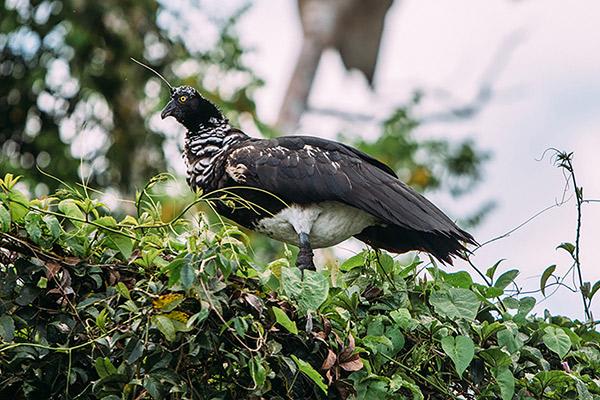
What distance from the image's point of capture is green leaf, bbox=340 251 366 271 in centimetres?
416

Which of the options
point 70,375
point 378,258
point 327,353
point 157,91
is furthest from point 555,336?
point 157,91

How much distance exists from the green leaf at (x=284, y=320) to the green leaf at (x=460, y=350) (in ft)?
1.68

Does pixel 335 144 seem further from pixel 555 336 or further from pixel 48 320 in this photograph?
pixel 48 320

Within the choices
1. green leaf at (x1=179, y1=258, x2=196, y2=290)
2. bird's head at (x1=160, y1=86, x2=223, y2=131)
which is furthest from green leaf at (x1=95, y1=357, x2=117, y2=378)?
bird's head at (x1=160, y1=86, x2=223, y2=131)

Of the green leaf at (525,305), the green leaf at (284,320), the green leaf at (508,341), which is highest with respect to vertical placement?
the green leaf at (525,305)

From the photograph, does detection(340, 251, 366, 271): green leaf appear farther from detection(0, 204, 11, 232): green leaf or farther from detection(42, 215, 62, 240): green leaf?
detection(0, 204, 11, 232): green leaf

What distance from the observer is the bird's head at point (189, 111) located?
5859mm

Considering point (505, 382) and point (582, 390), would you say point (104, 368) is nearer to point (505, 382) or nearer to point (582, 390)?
point (505, 382)

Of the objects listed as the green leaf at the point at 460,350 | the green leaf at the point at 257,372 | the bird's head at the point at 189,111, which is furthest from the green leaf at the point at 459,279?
the bird's head at the point at 189,111

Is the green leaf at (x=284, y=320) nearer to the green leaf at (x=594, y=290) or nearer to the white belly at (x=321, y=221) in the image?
the green leaf at (x=594, y=290)

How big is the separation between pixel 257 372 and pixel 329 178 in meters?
2.02

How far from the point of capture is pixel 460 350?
3.66m

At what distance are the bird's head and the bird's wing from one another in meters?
0.39

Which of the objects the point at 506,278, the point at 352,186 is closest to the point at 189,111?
the point at 352,186
